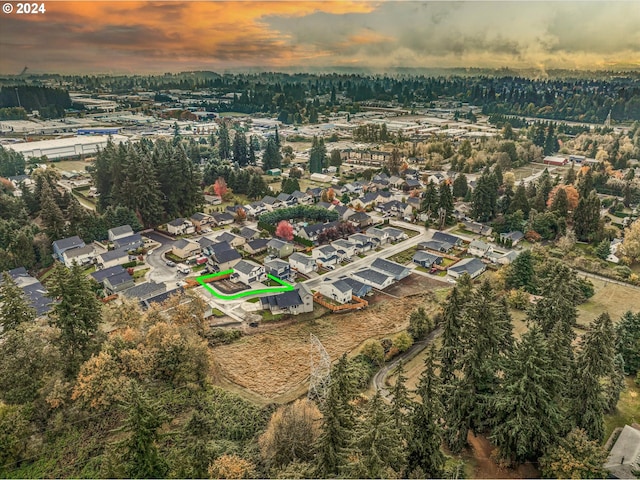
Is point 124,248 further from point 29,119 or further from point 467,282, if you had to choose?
point 29,119

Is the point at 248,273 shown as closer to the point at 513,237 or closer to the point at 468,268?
the point at 468,268

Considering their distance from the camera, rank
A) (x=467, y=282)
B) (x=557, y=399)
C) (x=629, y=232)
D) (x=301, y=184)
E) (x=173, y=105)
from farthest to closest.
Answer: (x=173, y=105) < (x=301, y=184) < (x=629, y=232) < (x=467, y=282) < (x=557, y=399)

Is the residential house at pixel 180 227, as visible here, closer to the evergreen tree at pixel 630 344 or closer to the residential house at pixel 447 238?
the residential house at pixel 447 238

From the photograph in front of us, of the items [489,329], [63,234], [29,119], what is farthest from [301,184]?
[29,119]

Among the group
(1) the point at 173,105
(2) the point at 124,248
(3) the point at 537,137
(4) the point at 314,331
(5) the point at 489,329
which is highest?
(1) the point at 173,105

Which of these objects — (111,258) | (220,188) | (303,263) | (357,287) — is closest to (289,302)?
(357,287)
